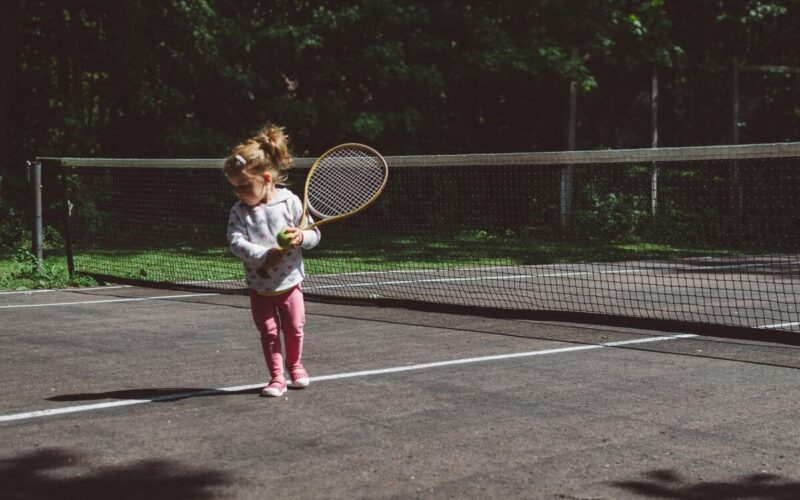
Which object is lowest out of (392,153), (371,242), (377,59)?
(371,242)

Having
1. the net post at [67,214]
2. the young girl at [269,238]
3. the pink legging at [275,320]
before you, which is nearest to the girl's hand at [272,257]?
the young girl at [269,238]

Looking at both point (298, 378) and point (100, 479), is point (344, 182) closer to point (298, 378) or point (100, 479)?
point (298, 378)

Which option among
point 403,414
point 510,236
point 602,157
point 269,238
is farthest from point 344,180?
point 510,236

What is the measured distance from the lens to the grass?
46.3 ft

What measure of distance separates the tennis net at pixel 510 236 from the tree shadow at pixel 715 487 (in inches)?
182

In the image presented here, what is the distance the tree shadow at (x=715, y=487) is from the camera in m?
4.46

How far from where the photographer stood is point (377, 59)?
23.5 m

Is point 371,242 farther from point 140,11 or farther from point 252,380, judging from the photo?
point 252,380

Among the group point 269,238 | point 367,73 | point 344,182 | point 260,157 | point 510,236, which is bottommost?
point 510,236

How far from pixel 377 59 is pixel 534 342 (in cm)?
1563

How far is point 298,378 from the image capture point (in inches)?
264

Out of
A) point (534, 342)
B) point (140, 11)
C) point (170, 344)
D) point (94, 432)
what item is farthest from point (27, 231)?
point (94, 432)

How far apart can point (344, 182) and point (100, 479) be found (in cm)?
339

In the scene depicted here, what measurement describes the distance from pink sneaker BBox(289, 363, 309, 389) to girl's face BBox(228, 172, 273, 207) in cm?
106
